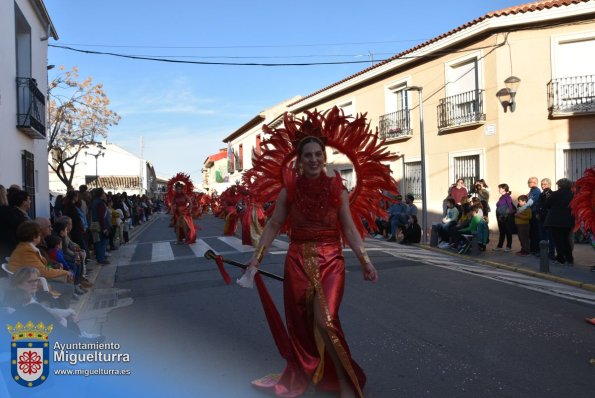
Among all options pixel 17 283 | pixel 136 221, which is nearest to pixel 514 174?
pixel 17 283

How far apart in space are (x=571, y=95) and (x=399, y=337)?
1261 cm

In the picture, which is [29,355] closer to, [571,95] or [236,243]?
[236,243]

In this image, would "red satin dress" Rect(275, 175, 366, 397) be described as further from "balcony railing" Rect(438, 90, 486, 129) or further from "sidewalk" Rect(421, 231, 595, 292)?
"balcony railing" Rect(438, 90, 486, 129)

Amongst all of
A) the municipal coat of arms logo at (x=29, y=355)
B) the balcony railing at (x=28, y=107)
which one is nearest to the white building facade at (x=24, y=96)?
the balcony railing at (x=28, y=107)

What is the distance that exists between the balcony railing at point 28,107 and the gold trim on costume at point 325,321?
1100 cm

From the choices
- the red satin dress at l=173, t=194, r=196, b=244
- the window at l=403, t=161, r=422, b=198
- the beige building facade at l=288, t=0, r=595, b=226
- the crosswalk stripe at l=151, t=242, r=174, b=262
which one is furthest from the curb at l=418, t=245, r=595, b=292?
the window at l=403, t=161, r=422, b=198

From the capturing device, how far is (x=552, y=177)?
600 inches

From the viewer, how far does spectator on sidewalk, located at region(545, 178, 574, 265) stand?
32.1 feet

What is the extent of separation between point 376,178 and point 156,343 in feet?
9.04

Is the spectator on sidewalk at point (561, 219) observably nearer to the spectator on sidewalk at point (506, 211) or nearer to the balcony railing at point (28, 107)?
the spectator on sidewalk at point (506, 211)

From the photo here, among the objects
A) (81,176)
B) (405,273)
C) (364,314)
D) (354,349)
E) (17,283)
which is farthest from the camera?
(81,176)

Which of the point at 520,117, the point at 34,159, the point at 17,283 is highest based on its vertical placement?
the point at 520,117

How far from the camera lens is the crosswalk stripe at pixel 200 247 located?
12947mm

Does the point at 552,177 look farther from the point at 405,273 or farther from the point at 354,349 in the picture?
the point at 354,349
